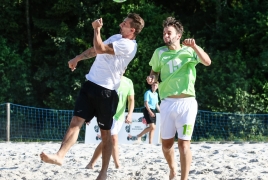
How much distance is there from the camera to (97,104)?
22.2ft

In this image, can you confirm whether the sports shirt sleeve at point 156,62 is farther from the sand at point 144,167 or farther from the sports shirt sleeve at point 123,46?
the sand at point 144,167

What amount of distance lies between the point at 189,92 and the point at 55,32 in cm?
1771

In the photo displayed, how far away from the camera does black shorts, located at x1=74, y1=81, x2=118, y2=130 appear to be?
6.72m

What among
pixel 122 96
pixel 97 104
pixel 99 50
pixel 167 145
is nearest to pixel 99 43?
pixel 99 50

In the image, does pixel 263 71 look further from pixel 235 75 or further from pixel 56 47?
pixel 56 47

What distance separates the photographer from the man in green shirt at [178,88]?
662 centimetres

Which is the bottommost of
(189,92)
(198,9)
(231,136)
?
(231,136)

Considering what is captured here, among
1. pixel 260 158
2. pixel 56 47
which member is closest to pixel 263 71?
pixel 56 47

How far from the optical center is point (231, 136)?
18.0 metres

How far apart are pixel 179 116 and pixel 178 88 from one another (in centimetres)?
31

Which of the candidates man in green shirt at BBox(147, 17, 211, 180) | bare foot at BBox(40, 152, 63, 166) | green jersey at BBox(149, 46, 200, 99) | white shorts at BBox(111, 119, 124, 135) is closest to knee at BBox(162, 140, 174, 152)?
man in green shirt at BBox(147, 17, 211, 180)

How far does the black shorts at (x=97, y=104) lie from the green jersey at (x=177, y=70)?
2.00 feet

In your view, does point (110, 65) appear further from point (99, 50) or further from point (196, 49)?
point (196, 49)

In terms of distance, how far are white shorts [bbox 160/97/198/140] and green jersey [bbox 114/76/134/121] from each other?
1977mm
